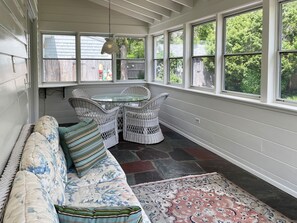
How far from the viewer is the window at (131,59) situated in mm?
7480

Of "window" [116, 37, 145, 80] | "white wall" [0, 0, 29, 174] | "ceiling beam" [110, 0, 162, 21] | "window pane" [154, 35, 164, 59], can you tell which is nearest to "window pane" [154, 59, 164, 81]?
"window pane" [154, 35, 164, 59]

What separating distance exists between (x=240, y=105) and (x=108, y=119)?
86.6 inches

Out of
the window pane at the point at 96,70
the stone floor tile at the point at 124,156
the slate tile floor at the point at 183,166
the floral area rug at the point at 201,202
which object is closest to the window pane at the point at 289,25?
the slate tile floor at the point at 183,166

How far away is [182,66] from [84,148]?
12.5 ft

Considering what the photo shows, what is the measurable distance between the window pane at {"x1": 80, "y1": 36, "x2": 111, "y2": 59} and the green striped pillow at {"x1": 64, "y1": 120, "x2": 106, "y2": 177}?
4.77 m

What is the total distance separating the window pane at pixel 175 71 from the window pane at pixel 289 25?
112 inches

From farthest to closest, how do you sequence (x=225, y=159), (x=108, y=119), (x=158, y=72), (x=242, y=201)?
1. (x=158, y=72)
2. (x=108, y=119)
3. (x=225, y=159)
4. (x=242, y=201)

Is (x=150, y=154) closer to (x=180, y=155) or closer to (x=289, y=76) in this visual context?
(x=180, y=155)

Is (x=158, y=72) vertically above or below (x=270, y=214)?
above

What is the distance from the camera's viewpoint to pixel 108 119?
498 centimetres

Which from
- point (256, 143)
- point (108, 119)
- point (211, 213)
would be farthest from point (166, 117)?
point (211, 213)

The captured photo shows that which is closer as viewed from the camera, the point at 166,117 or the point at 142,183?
the point at 142,183

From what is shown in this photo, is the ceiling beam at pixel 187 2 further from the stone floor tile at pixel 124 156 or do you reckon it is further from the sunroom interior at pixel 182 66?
the stone floor tile at pixel 124 156

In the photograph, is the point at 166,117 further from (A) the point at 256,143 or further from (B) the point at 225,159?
(A) the point at 256,143
